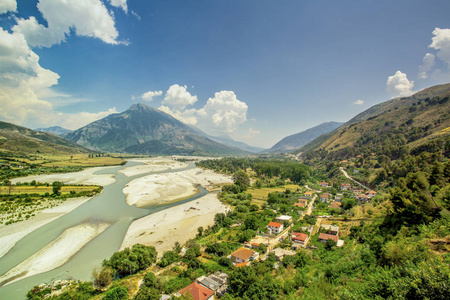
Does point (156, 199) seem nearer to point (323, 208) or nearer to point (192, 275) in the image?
point (192, 275)

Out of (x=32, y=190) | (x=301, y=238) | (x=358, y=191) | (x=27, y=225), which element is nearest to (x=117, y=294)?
(x=301, y=238)

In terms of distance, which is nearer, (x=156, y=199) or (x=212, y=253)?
(x=212, y=253)

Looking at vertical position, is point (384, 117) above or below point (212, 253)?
above

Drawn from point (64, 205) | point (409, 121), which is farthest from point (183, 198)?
point (409, 121)

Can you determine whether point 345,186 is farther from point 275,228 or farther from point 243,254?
point 243,254

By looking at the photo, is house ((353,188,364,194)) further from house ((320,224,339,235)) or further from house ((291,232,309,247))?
house ((291,232,309,247))

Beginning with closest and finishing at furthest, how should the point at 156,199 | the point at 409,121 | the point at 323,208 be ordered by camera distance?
the point at 323,208
the point at 156,199
the point at 409,121
